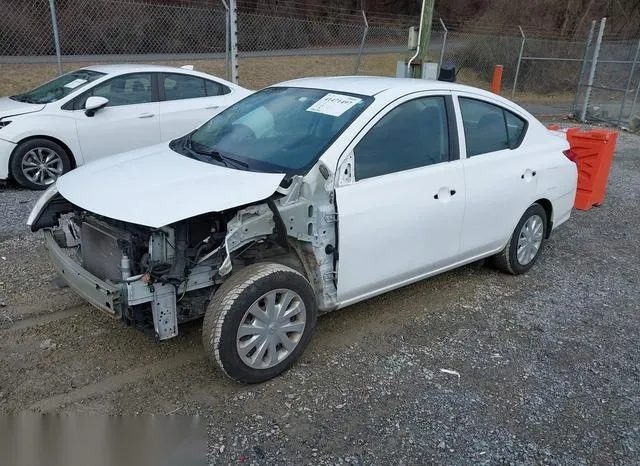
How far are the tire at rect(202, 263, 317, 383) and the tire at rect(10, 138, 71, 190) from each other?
4781 millimetres

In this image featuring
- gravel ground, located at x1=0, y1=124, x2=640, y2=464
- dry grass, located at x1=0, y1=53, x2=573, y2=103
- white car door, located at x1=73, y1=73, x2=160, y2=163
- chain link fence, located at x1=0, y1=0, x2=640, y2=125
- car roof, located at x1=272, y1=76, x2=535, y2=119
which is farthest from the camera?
dry grass, located at x1=0, y1=53, x2=573, y2=103

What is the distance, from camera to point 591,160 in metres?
7.38

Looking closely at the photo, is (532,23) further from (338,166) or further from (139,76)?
(338,166)

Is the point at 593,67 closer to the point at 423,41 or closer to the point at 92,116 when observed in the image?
the point at 423,41

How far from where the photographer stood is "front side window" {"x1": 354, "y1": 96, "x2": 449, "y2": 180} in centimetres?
359

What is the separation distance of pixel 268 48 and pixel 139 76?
509 inches

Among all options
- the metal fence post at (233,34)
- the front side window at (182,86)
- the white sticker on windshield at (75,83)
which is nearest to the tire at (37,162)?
the white sticker on windshield at (75,83)

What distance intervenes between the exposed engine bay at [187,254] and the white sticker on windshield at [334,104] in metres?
0.68

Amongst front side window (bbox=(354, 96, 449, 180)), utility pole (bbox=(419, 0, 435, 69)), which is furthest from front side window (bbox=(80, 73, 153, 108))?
front side window (bbox=(354, 96, 449, 180))

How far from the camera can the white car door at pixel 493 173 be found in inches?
166

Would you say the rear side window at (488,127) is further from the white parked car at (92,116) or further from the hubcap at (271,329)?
the white parked car at (92,116)

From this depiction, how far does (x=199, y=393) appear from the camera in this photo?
321cm

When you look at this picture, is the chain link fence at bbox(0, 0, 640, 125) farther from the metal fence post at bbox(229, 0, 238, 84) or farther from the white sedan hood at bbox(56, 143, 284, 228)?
the white sedan hood at bbox(56, 143, 284, 228)

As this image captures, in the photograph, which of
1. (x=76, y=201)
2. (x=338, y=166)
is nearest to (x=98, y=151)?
(x=76, y=201)
